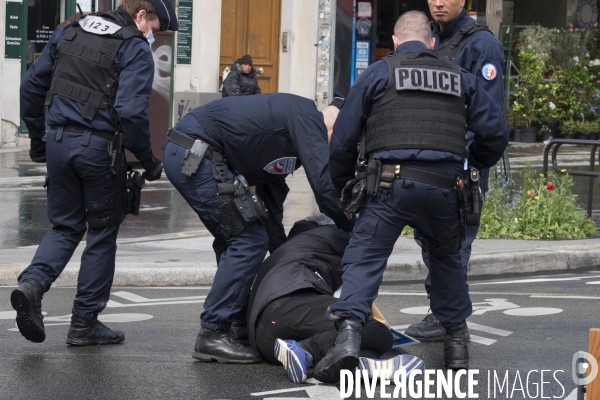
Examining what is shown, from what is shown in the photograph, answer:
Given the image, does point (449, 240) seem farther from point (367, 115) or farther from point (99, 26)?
point (99, 26)

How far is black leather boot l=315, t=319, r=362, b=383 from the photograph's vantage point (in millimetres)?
4773

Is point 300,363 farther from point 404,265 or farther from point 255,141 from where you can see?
point 404,265

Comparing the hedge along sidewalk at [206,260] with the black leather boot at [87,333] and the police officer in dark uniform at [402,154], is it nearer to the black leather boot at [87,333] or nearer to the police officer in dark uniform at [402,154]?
the black leather boot at [87,333]

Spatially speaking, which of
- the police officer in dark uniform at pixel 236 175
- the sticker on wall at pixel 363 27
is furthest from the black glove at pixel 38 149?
the sticker on wall at pixel 363 27

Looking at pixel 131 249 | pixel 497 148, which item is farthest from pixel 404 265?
pixel 497 148

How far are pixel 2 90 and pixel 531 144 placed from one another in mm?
10081

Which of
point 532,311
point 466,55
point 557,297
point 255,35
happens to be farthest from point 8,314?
point 255,35

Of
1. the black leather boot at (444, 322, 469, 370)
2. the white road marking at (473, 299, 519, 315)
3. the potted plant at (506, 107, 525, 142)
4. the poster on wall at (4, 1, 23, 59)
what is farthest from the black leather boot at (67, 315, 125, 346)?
the potted plant at (506, 107, 525, 142)

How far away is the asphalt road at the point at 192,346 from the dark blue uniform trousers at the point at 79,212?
1.17 feet

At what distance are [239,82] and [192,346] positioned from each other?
13.3 metres

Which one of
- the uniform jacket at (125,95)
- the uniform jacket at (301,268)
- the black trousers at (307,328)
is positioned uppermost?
the uniform jacket at (125,95)

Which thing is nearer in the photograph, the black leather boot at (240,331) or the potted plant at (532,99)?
the black leather boot at (240,331)

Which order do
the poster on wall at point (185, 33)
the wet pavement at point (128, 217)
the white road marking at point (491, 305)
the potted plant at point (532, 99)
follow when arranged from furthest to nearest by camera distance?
Answer: 1. the potted plant at point (532, 99)
2. the poster on wall at point (185, 33)
3. the wet pavement at point (128, 217)
4. the white road marking at point (491, 305)

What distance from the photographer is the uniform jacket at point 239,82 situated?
736 inches
